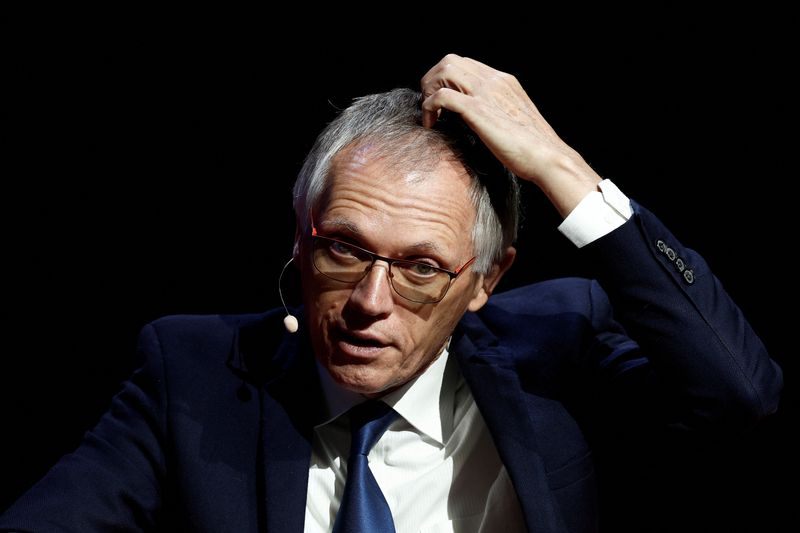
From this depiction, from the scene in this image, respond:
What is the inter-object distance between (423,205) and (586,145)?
78 centimetres

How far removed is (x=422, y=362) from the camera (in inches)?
82.3

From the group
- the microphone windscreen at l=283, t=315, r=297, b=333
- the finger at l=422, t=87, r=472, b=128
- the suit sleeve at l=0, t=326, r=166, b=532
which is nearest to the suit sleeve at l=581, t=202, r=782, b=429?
the finger at l=422, t=87, r=472, b=128

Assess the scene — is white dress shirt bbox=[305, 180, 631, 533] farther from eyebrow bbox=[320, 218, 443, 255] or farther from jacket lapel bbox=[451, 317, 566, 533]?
eyebrow bbox=[320, 218, 443, 255]

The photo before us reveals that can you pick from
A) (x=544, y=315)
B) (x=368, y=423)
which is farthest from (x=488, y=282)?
(x=368, y=423)

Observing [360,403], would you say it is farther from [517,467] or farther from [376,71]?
[376,71]

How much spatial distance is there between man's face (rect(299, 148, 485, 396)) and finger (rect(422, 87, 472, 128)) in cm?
12

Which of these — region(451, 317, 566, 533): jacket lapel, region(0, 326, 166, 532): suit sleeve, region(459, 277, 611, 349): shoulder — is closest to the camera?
region(0, 326, 166, 532): suit sleeve

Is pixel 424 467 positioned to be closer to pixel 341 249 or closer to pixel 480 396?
pixel 480 396

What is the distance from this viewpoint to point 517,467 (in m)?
2.03

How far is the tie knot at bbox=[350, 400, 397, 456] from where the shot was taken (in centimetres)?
211

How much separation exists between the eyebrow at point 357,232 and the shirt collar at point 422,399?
0.39 meters

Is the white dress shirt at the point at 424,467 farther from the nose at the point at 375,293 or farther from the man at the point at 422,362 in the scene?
the nose at the point at 375,293

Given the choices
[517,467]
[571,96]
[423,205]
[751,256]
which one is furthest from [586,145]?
[517,467]

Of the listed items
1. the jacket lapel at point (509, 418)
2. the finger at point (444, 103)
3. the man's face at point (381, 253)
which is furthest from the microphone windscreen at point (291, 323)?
the finger at point (444, 103)
